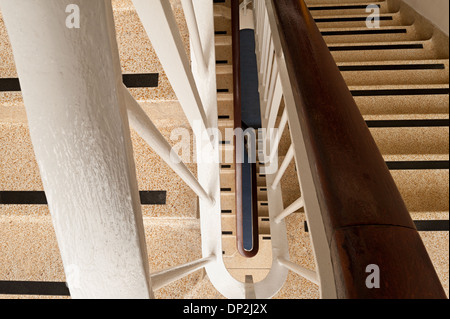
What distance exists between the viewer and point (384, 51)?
2.73m

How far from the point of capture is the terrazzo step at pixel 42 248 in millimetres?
1185

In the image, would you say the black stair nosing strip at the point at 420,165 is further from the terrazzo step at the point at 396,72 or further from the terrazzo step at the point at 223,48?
the terrazzo step at the point at 223,48

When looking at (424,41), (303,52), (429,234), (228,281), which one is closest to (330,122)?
(303,52)

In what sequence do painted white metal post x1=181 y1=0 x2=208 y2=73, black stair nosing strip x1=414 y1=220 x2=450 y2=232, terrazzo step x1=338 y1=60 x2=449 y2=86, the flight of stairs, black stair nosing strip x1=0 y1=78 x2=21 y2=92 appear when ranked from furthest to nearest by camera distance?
the flight of stairs → terrazzo step x1=338 y1=60 x2=449 y2=86 → black stair nosing strip x1=414 y1=220 x2=450 y2=232 → black stair nosing strip x1=0 y1=78 x2=21 y2=92 → painted white metal post x1=181 y1=0 x2=208 y2=73

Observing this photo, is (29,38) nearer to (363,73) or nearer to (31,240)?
(31,240)

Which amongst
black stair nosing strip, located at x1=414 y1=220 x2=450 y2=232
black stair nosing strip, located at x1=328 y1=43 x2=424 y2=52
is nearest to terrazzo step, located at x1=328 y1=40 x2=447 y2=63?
black stair nosing strip, located at x1=328 y1=43 x2=424 y2=52

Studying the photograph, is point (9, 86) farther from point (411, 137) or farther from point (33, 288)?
point (411, 137)

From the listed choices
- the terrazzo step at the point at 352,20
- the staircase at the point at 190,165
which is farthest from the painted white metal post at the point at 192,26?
the terrazzo step at the point at 352,20

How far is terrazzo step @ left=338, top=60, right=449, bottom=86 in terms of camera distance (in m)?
2.43

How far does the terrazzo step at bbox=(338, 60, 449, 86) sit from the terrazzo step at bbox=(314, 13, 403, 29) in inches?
35.9

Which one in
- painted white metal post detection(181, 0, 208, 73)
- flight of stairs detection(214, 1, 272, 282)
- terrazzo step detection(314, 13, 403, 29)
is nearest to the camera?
painted white metal post detection(181, 0, 208, 73)

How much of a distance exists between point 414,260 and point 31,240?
4.47ft

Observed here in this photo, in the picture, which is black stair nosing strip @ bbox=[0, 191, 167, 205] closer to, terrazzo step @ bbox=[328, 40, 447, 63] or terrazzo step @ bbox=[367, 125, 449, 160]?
terrazzo step @ bbox=[367, 125, 449, 160]

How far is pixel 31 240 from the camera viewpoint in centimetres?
122
